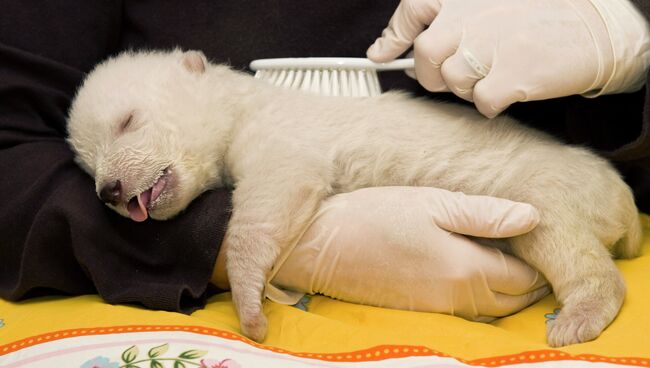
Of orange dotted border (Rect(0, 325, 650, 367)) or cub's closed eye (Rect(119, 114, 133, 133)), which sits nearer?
orange dotted border (Rect(0, 325, 650, 367))

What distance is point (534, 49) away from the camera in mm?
1370

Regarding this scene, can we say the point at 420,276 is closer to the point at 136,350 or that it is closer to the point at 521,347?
the point at 521,347

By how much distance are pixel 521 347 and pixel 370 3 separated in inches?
41.7

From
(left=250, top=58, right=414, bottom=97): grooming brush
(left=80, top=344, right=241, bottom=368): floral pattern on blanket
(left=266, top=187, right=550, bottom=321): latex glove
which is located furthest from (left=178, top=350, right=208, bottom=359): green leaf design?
(left=250, top=58, right=414, bottom=97): grooming brush

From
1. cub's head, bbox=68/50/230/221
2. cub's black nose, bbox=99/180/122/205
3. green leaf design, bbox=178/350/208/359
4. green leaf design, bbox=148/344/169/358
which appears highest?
cub's head, bbox=68/50/230/221

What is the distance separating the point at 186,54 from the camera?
165 cm

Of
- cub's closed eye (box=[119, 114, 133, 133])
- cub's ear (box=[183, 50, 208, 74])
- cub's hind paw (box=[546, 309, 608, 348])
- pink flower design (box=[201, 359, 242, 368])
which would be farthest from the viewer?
cub's ear (box=[183, 50, 208, 74])

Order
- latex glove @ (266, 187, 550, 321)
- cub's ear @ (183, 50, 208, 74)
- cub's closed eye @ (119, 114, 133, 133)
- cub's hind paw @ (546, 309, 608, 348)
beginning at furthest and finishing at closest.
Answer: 1. cub's ear @ (183, 50, 208, 74)
2. cub's closed eye @ (119, 114, 133, 133)
3. latex glove @ (266, 187, 550, 321)
4. cub's hind paw @ (546, 309, 608, 348)

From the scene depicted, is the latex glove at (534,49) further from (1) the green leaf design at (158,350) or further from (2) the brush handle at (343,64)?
(1) the green leaf design at (158,350)

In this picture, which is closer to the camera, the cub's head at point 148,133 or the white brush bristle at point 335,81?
the cub's head at point 148,133

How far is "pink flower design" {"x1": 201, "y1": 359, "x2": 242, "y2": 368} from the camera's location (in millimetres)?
1098

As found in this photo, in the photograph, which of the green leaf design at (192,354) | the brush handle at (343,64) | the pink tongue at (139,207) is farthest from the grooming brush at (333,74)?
the green leaf design at (192,354)

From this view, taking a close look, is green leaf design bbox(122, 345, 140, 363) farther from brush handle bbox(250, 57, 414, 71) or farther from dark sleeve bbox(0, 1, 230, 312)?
brush handle bbox(250, 57, 414, 71)

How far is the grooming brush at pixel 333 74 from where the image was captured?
65.6 inches
